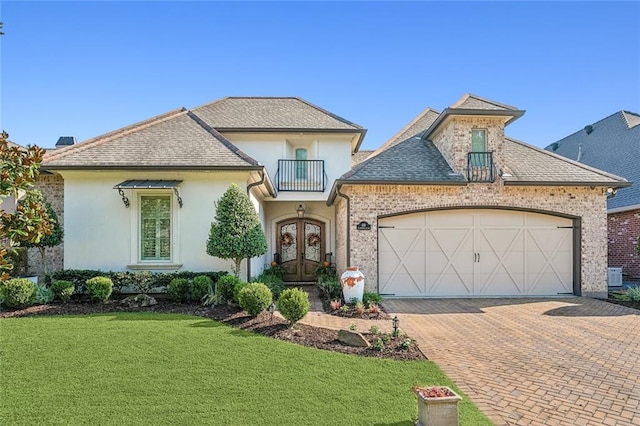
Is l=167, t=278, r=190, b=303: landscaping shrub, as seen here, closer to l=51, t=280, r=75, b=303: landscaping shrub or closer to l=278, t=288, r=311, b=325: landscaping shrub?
l=51, t=280, r=75, b=303: landscaping shrub

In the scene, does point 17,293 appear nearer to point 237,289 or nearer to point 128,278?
point 128,278

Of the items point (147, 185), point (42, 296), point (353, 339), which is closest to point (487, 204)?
point (353, 339)

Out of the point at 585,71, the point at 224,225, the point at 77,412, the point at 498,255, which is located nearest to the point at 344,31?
the point at 224,225

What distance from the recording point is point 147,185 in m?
9.65

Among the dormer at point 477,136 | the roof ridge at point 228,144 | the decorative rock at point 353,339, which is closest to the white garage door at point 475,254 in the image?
the dormer at point 477,136

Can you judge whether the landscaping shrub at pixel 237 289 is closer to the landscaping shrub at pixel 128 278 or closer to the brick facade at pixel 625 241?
the landscaping shrub at pixel 128 278

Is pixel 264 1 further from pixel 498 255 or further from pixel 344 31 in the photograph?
pixel 498 255

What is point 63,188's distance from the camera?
11.1 m

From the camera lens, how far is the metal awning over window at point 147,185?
31.2 ft

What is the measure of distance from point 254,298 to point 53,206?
773cm

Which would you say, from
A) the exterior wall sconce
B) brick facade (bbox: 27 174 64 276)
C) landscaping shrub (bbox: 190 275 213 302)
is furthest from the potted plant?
the exterior wall sconce

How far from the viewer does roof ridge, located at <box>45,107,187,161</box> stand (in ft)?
34.6

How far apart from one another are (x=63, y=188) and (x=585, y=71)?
15815 millimetres

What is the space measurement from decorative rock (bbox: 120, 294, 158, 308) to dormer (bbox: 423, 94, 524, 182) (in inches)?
367
